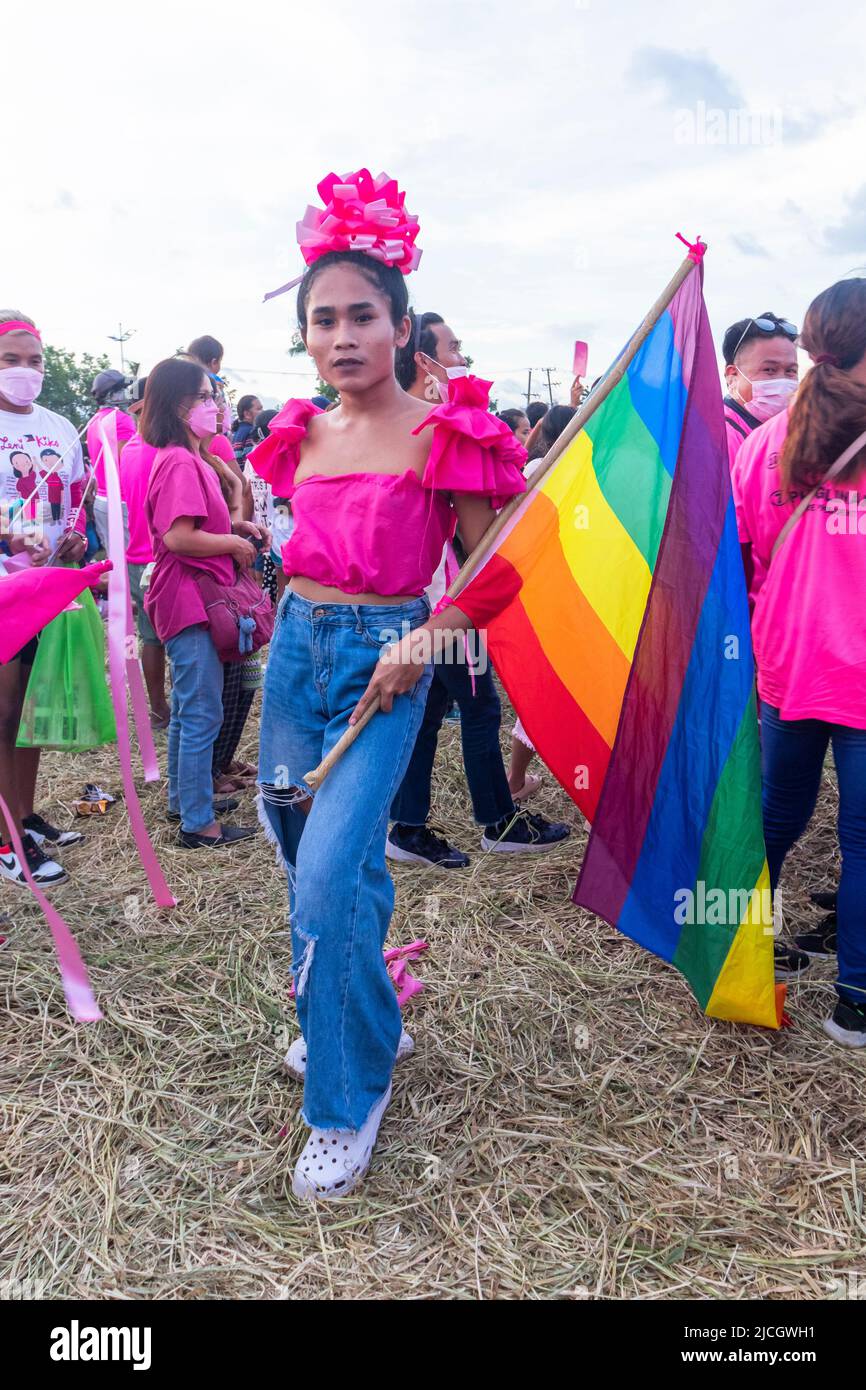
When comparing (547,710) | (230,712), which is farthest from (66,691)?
(547,710)

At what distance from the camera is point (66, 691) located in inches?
145

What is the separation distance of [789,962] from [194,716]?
2.62 meters

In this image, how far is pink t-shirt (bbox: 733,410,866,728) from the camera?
2607mm

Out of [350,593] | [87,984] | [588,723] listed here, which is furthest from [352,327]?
[87,984]

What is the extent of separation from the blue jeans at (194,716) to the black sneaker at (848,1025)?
8.86 ft

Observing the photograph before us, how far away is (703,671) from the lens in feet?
8.35

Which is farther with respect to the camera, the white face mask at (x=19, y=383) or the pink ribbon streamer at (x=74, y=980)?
the white face mask at (x=19, y=383)

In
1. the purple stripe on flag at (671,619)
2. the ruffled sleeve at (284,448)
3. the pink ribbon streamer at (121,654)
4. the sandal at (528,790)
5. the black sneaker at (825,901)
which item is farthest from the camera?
the sandal at (528,790)

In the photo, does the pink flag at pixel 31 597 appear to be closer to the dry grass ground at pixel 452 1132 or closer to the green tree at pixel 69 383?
the dry grass ground at pixel 452 1132

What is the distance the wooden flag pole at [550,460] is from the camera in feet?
6.86

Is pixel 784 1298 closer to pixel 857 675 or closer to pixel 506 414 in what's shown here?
pixel 857 675

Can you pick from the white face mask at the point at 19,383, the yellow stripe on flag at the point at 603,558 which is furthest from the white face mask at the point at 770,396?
the white face mask at the point at 19,383

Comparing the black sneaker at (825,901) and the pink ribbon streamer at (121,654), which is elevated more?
the pink ribbon streamer at (121,654)

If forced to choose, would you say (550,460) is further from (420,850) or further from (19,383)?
(19,383)
